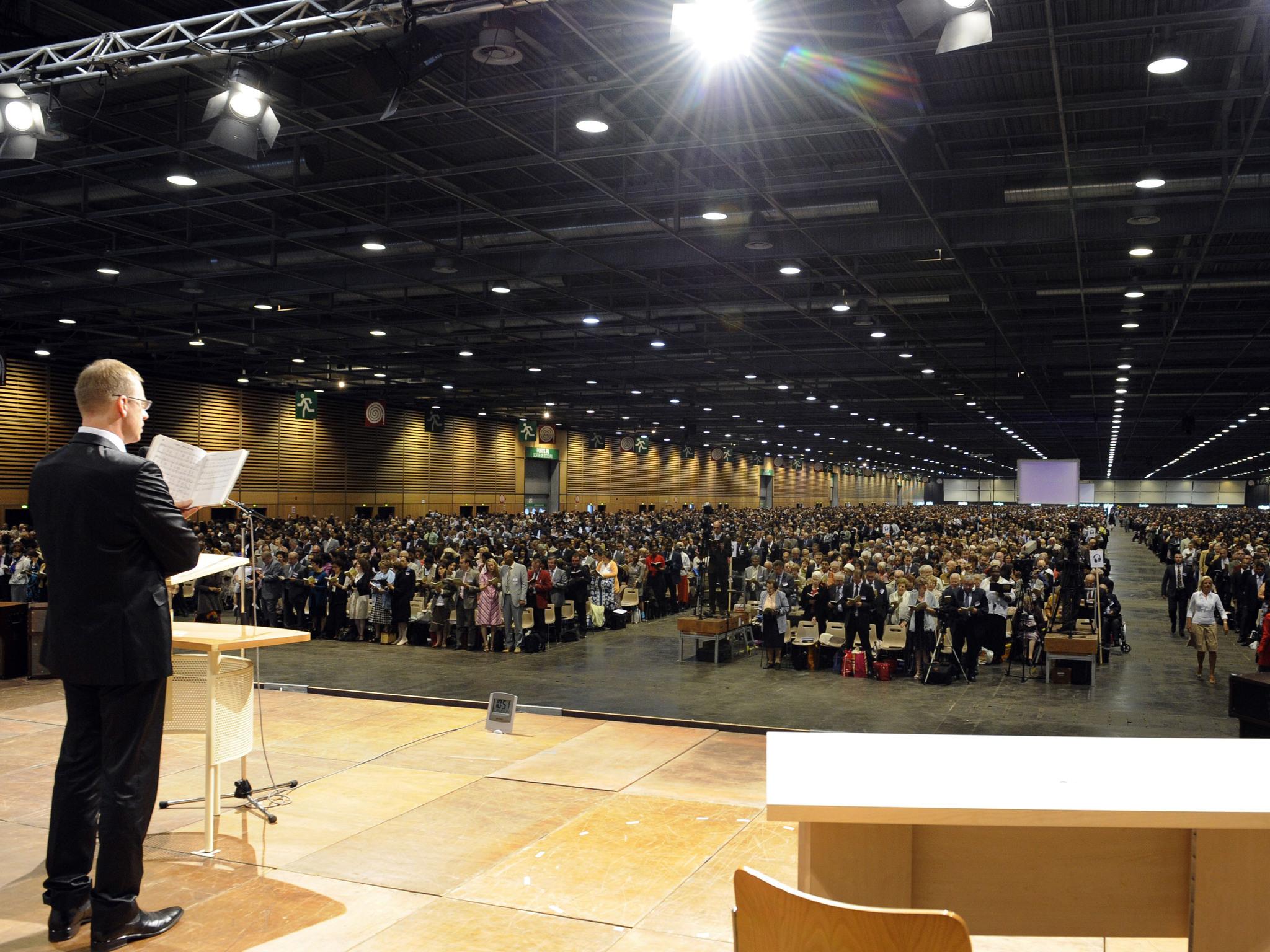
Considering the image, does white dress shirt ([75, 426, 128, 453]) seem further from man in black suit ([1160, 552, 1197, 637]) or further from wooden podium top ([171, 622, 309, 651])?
man in black suit ([1160, 552, 1197, 637])

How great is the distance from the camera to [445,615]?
1745cm

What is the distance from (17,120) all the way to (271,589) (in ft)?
36.0

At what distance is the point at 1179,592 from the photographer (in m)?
20.8

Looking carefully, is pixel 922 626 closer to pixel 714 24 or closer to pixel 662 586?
pixel 662 586

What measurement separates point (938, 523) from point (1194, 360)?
14515mm

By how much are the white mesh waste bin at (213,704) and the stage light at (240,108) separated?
16.7 feet

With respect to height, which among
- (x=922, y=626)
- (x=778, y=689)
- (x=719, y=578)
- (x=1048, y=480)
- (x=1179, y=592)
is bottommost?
(x=778, y=689)

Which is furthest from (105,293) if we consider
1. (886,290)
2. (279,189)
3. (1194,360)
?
(1194,360)

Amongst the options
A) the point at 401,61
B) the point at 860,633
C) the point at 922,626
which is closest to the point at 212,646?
the point at 401,61

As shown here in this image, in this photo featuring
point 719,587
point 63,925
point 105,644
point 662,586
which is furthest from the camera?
point 662,586

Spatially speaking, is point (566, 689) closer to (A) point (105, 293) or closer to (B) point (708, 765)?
(B) point (708, 765)

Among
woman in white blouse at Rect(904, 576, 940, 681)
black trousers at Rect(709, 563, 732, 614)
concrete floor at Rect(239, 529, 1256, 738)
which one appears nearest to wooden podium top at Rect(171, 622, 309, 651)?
concrete floor at Rect(239, 529, 1256, 738)

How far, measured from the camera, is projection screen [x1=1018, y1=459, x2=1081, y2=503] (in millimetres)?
39219

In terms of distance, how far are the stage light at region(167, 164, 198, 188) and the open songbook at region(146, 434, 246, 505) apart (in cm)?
870
